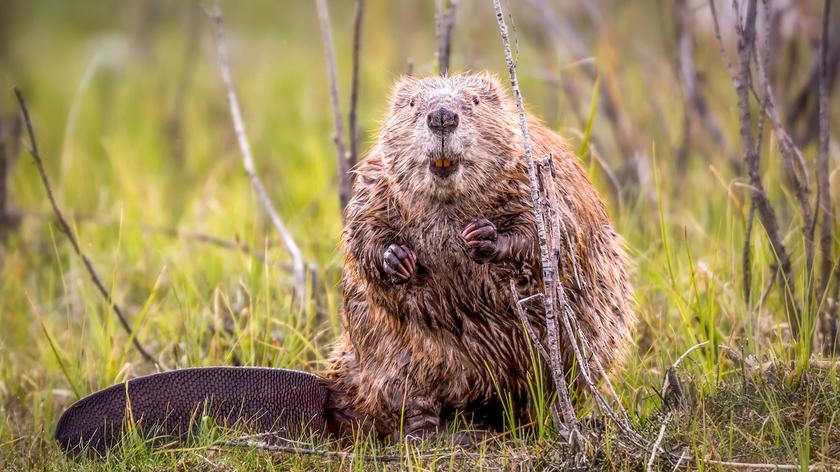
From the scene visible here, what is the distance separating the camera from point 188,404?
2.69 metres

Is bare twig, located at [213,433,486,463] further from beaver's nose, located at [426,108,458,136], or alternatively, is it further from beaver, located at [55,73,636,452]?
beaver's nose, located at [426,108,458,136]

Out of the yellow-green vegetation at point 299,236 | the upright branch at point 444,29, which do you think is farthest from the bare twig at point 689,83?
the upright branch at point 444,29

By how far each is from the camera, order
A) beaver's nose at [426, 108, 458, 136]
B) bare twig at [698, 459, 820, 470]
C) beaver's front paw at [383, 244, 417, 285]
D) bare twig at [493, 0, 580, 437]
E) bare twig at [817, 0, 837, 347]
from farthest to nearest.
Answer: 1. bare twig at [817, 0, 837, 347]
2. beaver's front paw at [383, 244, 417, 285]
3. beaver's nose at [426, 108, 458, 136]
4. bare twig at [493, 0, 580, 437]
5. bare twig at [698, 459, 820, 470]

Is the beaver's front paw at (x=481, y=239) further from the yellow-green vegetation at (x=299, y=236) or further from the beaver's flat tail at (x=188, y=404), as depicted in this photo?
the beaver's flat tail at (x=188, y=404)

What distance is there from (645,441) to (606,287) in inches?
22.1

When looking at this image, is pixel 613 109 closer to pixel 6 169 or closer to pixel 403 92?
pixel 403 92

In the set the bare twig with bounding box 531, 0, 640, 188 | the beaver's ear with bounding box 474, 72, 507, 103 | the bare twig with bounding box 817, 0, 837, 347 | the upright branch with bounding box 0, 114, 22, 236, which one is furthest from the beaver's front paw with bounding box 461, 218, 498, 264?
the upright branch with bounding box 0, 114, 22, 236

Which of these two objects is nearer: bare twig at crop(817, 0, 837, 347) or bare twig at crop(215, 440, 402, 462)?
bare twig at crop(215, 440, 402, 462)

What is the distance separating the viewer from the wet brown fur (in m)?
2.61

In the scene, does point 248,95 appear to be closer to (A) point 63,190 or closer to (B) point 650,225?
(A) point 63,190

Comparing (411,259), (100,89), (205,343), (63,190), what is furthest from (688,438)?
(100,89)

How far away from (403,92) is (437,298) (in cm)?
57

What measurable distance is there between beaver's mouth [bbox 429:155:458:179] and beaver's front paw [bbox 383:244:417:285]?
21 centimetres

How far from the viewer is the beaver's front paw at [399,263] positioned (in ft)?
8.40
